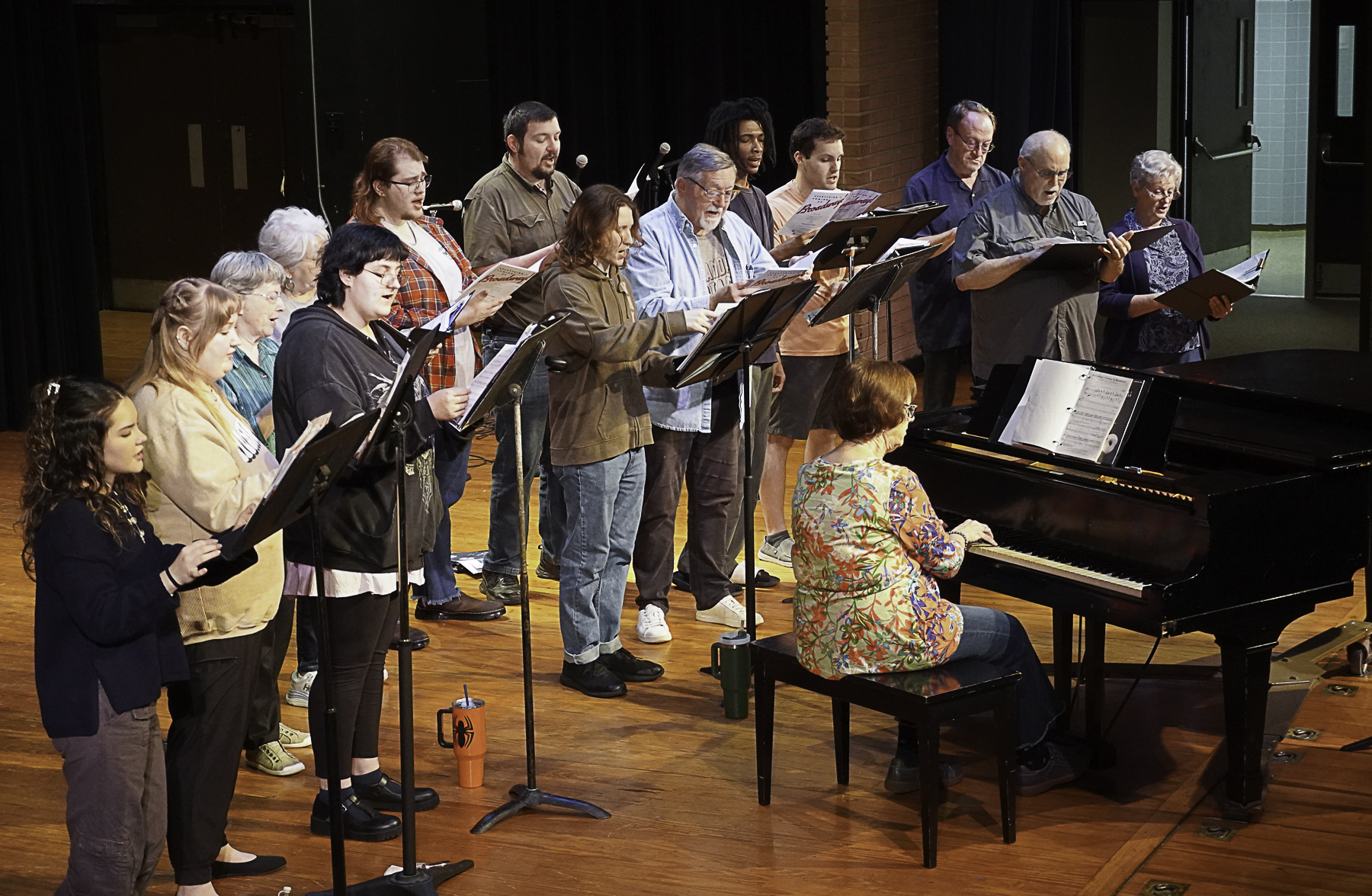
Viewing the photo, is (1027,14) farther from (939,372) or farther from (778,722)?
(778,722)

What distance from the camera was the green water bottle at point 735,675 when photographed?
452 centimetres

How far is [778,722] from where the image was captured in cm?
456

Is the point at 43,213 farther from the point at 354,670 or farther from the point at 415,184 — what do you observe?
the point at 354,670

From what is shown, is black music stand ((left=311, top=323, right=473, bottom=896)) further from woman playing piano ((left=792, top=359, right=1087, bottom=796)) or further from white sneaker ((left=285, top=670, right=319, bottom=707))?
white sneaker ((left=285, top=670, right=319, bottom=707))

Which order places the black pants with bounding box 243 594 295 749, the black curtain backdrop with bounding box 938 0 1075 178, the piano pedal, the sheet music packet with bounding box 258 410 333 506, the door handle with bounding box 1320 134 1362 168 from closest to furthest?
the sheet music packet with bounding box 258 410 333 506, the black pants with bounding box 243 594 295 749, the piano pedal, the black curtain backdrop with bounding box 938 0 1075 178, the door handle with bounding box 1320 134 1362 168

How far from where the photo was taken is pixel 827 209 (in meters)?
4.85

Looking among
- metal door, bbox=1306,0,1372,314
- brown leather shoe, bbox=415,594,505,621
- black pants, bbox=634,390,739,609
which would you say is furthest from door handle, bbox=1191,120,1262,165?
brown leather shoe, bbox=415,594,505,621

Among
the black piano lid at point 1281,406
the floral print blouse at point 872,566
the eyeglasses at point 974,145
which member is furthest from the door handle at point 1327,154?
the floral print blouse at point 872,566

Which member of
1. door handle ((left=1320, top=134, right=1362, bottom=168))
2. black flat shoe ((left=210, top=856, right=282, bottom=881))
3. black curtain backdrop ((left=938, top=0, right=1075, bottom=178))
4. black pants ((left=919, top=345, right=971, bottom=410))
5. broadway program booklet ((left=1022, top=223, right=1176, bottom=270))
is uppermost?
black curtain backdrop ((left=938, top=0, right=1075, bottom=178))

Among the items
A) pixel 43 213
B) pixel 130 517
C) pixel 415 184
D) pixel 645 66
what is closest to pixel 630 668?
pixel 415 184

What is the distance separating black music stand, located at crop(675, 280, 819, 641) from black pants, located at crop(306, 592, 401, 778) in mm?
975

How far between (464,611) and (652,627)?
27.9 inches

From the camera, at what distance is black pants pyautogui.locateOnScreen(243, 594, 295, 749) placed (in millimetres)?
4047

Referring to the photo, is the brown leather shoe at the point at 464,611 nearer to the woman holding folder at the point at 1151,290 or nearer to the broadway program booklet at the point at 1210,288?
the woman holding folder at the point at 1151,290
